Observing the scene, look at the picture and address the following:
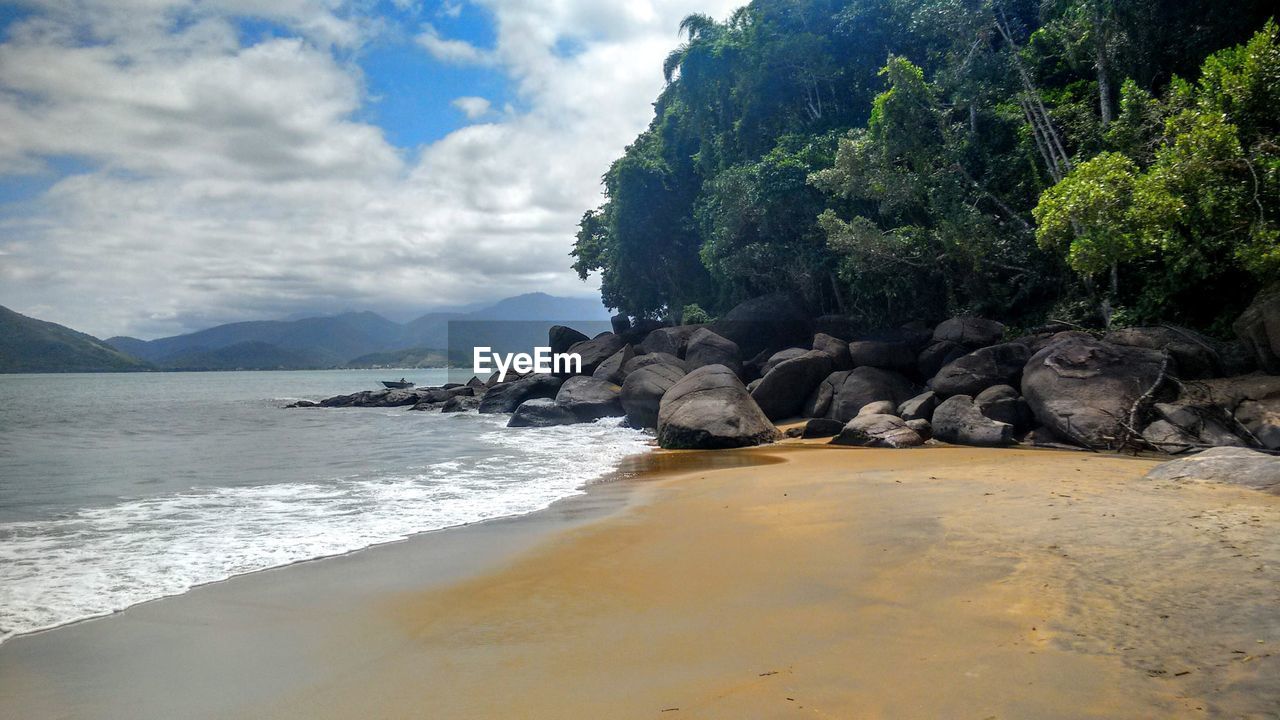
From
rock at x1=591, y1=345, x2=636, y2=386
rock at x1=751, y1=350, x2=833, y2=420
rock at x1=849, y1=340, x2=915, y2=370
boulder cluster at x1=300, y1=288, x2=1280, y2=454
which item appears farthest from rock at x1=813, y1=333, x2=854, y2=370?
rock at x1=591, y1=345, x2=636, y2=386

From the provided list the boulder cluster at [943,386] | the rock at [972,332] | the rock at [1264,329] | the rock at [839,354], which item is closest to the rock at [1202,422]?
the boulder cluster at [943,386]

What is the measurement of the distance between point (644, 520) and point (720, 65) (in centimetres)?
2476

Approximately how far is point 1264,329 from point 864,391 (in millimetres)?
7149

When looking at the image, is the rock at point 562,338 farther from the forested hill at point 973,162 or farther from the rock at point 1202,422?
the rock at point 1202,422

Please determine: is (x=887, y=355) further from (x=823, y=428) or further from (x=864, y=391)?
(x=823, y=428)

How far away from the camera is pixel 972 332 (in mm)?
16172

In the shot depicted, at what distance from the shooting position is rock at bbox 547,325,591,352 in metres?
29.5

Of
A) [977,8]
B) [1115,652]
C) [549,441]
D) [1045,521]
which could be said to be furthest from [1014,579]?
[977,8]

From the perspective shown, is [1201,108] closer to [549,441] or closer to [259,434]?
[549,441]

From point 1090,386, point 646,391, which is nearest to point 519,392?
point 646,391

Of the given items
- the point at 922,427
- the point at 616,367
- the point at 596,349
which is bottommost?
the point at 922,427

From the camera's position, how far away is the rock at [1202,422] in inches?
368

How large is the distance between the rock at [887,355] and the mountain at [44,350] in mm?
149081

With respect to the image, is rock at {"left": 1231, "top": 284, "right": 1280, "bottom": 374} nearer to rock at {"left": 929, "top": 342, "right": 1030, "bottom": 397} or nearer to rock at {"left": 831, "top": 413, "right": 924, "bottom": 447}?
rock at {"left": 929, "top": 342, "right": 1030, "bottom": 397}
